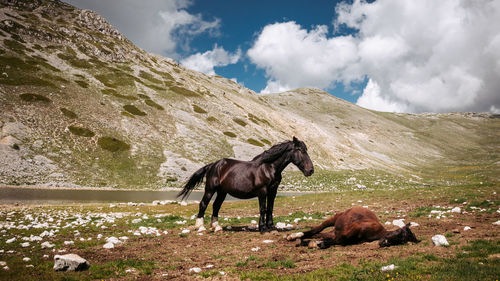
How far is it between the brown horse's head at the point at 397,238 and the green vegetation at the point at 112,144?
52.5m

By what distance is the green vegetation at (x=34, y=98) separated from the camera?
5144cm

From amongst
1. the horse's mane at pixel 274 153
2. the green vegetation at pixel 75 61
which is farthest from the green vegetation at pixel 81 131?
the horse's mane at pixel 274 153

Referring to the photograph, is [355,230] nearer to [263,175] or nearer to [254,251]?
[254,251]

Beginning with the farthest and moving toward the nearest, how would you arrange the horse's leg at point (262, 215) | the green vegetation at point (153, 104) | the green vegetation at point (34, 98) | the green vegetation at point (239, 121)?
the green vegetation at point (239, 121), the green vegetation at point (153, 104), the green vegetation at point (34, 98), the horse's leg at point (262, 215)

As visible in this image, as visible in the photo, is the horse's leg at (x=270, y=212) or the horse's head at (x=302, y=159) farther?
the horse's leg at (x=270, y=212)

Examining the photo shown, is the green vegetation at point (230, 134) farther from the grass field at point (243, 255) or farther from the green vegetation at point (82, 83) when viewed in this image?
the grass field at point (243, 255)

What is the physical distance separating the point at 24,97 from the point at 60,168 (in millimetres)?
22999

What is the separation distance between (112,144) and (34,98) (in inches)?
765

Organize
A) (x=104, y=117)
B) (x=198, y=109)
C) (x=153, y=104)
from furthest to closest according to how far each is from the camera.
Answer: (x=198, y=109) → (x=153, y=104) → (x=104, y=117)

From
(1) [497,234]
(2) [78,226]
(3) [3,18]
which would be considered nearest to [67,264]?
(2) [78,226]

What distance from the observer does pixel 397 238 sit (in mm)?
8461

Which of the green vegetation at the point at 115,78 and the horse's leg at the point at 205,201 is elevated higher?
the green vegetation at the point at 115,78

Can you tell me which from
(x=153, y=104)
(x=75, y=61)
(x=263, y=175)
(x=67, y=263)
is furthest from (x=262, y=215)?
(x=75, y=61)

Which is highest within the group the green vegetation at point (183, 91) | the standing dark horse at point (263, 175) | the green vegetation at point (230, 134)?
the green vegetation at point (183, 91)
